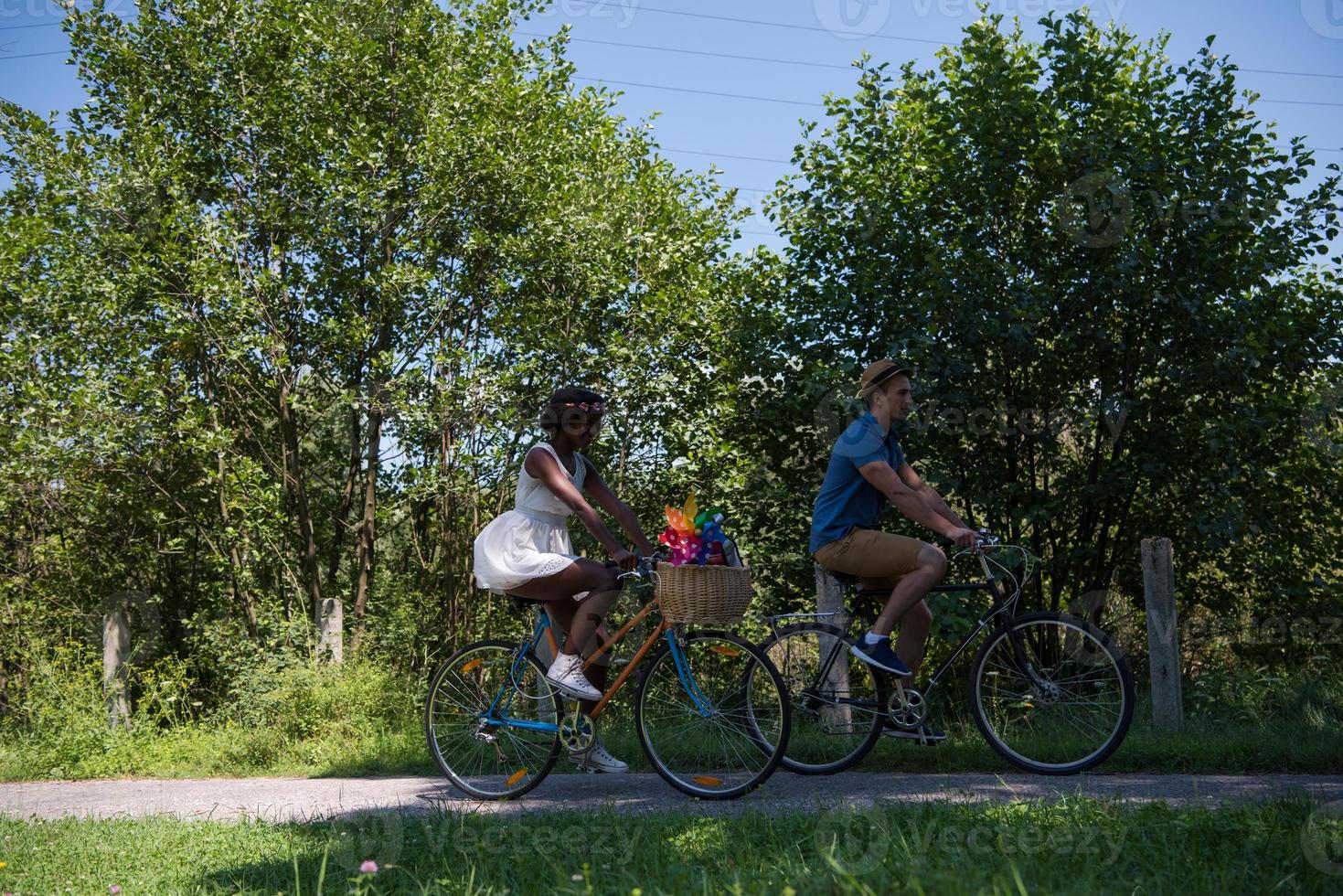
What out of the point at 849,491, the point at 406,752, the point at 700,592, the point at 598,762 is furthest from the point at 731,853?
the point at 406,752

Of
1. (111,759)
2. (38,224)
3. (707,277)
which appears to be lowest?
(111,759)

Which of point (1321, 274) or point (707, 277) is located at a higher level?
point (707, 277)

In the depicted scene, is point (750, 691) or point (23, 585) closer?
point (750, 691)

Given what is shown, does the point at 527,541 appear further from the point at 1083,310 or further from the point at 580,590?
the point at 1083,310

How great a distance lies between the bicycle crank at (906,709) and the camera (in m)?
5.38

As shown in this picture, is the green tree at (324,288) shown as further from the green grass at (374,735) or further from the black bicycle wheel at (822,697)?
the black bicycle wheel at (822,697)

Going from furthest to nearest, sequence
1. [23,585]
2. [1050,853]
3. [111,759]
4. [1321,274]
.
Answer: [23,585] < [1321,274] < [111,759] < [1050,853]

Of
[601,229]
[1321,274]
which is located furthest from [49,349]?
[1321,274]

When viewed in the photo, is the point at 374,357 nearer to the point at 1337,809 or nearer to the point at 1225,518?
the point at 1225,518

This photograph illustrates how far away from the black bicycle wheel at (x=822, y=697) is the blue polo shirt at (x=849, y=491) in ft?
1.62

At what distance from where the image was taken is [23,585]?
513 inches

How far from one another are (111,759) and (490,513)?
4322 mm

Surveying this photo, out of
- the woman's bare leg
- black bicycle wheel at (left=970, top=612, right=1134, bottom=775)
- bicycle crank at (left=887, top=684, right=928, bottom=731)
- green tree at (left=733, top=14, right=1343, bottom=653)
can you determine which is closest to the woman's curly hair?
the woman's bare leg

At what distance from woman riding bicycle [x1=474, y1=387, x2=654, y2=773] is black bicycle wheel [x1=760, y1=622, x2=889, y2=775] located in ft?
2.99
